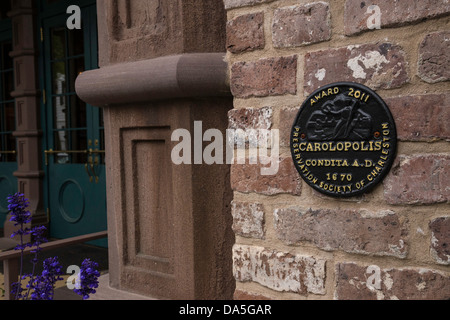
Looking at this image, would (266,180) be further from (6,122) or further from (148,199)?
(6,122)

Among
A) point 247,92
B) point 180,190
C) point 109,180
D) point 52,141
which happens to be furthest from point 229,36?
point 52,141

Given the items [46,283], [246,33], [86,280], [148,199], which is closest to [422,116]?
[246,33]

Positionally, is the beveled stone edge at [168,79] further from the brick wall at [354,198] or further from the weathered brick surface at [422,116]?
the weathered brick surface at [422,116]

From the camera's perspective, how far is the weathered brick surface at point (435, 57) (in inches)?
36.2

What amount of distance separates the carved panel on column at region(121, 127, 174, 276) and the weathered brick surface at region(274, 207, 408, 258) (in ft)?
2.13

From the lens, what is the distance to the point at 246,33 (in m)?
1.20

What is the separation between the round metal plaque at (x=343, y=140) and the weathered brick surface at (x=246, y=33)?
231mm

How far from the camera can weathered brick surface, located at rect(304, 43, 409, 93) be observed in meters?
0.98

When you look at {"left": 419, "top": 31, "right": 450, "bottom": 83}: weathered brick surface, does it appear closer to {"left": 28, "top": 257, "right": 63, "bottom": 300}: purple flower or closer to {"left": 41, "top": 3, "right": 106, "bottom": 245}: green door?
{"left": 28, "top": 257, "right": 63, "bottom": 300}: purple flower

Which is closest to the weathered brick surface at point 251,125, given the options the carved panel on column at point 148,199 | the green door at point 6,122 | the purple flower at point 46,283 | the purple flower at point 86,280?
the carved panel on column at point 148,199

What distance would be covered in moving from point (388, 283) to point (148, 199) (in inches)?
40.9

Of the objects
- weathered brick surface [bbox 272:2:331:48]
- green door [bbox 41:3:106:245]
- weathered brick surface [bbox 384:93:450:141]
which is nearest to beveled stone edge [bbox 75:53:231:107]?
weathered brick surface [bbox 272:2:331:48]

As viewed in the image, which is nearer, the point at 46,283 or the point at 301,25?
the point at 301,25

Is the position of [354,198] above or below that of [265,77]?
below
